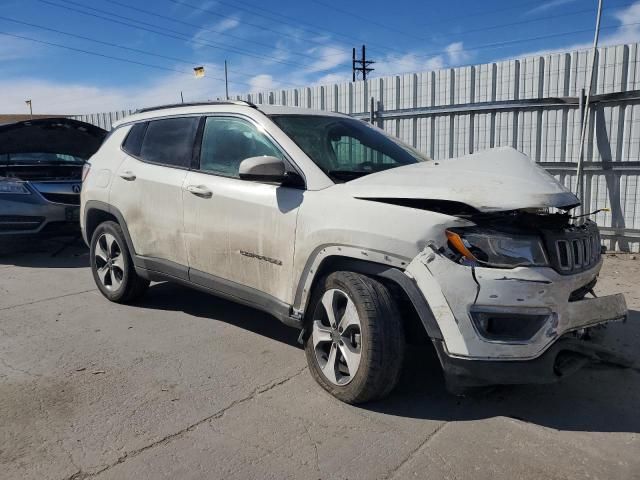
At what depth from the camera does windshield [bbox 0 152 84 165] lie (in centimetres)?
816

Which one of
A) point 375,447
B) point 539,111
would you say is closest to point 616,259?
point 539,111

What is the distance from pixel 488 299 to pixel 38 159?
7967mm

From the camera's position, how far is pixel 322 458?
9.02 feet

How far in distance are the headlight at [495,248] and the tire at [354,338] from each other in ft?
1.71

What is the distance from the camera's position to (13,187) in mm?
7555

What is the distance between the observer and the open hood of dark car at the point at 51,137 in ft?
26.1

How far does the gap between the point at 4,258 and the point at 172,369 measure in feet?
18.6

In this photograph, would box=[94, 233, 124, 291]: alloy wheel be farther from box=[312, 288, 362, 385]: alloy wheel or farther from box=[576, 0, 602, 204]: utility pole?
box=[576, 0, 602, 204]: utility pole

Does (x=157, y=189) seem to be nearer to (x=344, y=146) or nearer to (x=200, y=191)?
(x=200, y=191)

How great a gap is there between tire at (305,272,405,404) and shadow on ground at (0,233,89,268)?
531 cm

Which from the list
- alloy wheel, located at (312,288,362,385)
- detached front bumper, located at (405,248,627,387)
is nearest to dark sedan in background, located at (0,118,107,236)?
alloy wheel, located at (312,288,362,385)

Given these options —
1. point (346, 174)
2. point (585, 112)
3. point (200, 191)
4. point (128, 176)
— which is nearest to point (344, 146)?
point (346, 174)

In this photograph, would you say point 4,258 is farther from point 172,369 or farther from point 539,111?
point 539,111

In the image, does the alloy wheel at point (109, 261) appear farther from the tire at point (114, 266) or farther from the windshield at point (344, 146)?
the windshield at point (344, 146)
